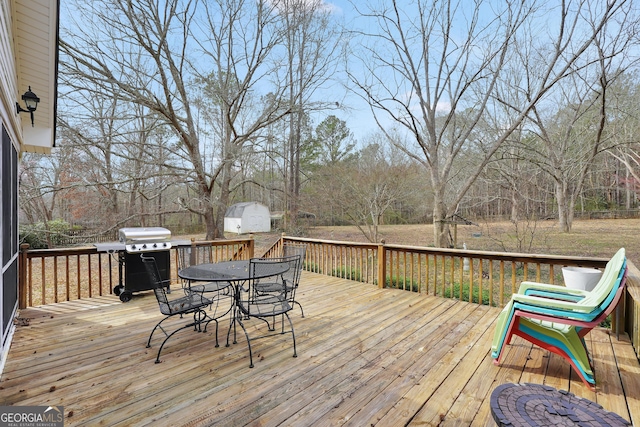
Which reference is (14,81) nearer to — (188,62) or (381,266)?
(381,266)

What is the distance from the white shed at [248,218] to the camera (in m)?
18.2

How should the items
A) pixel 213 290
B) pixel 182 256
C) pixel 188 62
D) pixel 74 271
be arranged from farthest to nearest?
pixel 74 271 → pixel 188 62 → pixel 182 256 → pixel 213 290

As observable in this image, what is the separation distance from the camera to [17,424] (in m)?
2.04

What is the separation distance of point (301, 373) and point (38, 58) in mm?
4550

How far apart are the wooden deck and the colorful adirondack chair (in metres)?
0.21

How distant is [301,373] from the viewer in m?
2.57

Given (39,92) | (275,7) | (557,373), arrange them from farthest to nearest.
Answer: (275,7) < (39,92) < (557,373)

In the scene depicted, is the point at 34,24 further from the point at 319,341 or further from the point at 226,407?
the point at 319,341

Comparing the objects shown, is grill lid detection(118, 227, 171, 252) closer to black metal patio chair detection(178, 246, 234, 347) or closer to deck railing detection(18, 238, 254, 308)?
deck railing detection(18, 238, 254, 308)

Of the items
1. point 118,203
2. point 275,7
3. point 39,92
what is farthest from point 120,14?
point 118,203

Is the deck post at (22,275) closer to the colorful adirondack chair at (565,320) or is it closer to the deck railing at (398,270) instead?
the deck railing at (398,270)

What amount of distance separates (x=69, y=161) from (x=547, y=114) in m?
15.4

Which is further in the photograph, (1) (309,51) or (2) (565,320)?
(1) (309,51)

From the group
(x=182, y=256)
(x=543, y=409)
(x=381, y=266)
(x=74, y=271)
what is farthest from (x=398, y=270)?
(x=74, y=271)
